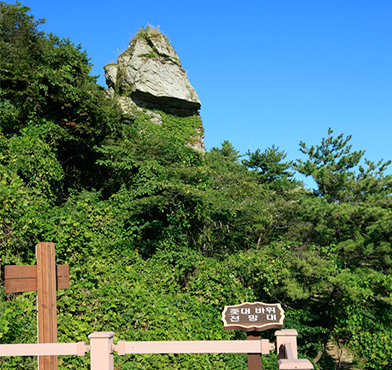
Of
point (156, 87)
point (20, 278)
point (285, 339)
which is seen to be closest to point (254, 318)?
point (285, 339)

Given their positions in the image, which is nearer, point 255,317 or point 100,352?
point 100,352

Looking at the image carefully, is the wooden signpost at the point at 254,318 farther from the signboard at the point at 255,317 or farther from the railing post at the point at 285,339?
the railing post at the point at 285,339

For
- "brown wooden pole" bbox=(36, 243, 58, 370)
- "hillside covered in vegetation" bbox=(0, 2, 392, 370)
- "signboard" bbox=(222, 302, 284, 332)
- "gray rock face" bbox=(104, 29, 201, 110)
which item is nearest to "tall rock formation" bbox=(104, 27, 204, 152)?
"gray rock face" bbox=(104, 29, 201, 110)

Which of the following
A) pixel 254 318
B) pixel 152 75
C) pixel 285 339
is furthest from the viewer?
pixel 152 75

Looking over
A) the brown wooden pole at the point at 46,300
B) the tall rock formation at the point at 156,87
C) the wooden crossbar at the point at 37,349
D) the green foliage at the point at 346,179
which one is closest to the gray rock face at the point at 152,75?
the tall rock formation at the point at 156,87

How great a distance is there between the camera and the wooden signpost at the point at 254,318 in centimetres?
373

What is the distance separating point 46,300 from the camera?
3393 millimetres

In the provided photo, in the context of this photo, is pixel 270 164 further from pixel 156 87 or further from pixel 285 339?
pixel 285 339

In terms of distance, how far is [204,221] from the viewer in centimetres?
1030

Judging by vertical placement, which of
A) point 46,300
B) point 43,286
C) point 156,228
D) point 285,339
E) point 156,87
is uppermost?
point 156,87

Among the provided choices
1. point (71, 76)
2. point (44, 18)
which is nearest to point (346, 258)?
point (71, 76)

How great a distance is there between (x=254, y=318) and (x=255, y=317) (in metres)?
0.02

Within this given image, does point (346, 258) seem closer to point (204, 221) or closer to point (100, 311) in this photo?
point (204, 221)

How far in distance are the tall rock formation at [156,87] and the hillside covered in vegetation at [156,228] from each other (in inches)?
42.4
